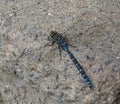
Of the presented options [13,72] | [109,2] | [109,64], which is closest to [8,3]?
[13,72]

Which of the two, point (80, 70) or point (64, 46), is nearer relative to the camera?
point (80, 70)

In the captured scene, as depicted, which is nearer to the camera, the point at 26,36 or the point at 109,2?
the point at 26,36

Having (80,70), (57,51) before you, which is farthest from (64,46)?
(80,70)

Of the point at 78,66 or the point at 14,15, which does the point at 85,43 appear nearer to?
the point at 78,66

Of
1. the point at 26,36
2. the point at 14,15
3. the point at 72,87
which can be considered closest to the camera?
the point at 72,87

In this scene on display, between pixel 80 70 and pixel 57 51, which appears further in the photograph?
pixel 57 51

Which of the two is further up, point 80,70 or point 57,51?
point 57,51

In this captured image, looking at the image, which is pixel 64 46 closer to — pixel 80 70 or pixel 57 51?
pixel 57 51

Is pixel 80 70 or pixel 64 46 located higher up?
pixel 64 46
